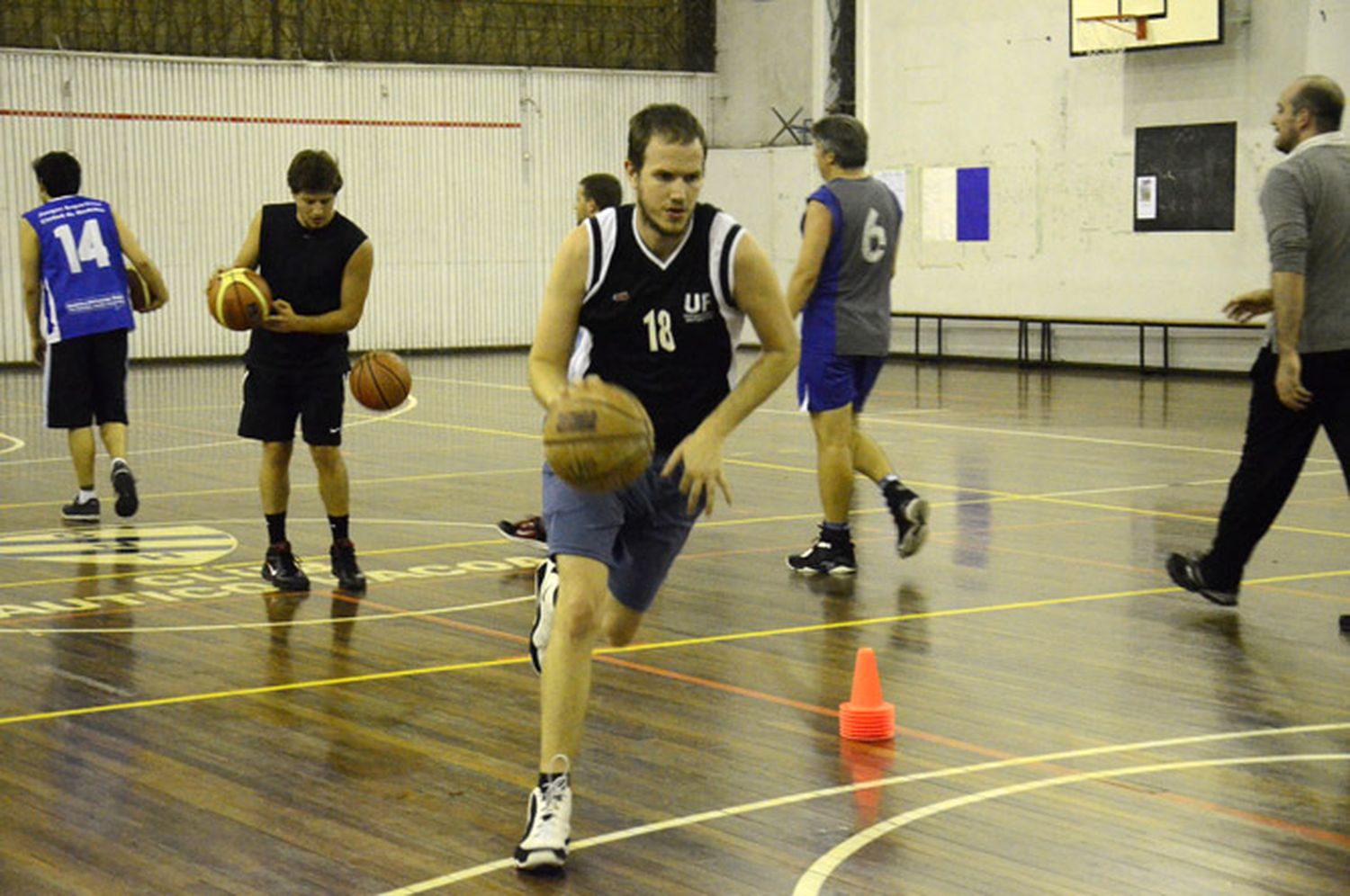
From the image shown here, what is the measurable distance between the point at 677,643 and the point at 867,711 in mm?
1629

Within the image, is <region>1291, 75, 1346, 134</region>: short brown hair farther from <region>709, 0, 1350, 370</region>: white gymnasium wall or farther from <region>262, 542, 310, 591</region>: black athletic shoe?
<region>709, 0, 1350, 370</region>: white gymnasium wall

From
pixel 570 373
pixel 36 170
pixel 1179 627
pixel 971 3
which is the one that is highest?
pixel 971 3

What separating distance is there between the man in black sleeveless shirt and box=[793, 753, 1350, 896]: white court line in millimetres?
3936

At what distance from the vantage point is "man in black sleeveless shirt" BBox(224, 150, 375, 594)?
27.1 ft

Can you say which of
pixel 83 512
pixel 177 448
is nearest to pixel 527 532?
pixel 83 512

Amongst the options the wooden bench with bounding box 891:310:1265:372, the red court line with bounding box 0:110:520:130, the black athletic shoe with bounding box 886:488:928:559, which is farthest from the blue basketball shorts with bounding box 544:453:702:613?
the red court line with bounding box 0:110:520:130

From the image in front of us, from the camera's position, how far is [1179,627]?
761 cm

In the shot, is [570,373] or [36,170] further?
[36,170]

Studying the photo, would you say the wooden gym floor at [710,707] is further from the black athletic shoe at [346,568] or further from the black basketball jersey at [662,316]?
the black basketball jersey at [662,316]

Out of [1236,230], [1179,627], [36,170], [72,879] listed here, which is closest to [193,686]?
[72,879]

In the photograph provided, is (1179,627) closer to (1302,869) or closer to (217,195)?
(1302,869)

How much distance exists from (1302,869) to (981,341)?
19.6 meters

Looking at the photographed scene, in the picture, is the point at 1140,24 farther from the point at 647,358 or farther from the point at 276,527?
the point at 647,358

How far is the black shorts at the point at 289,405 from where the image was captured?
8.37m
